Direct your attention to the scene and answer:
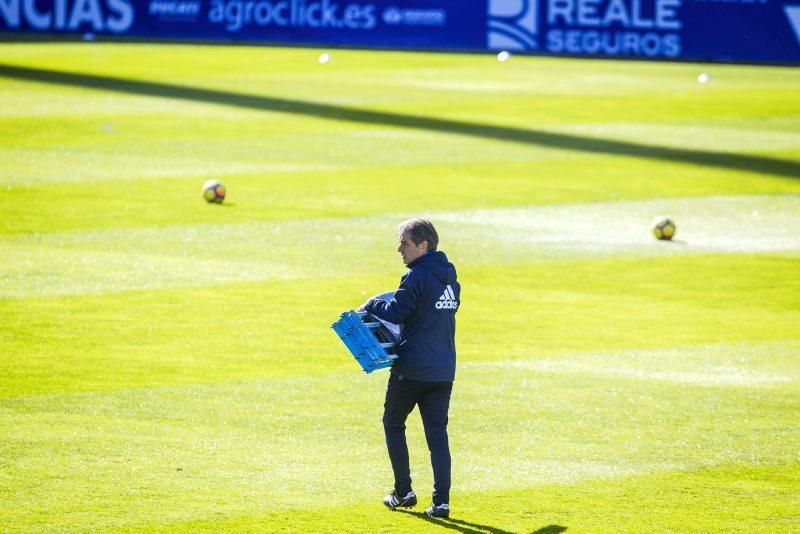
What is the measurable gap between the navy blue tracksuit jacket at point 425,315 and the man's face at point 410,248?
0.03m

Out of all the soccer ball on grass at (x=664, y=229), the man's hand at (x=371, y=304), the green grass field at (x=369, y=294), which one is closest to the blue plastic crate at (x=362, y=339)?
the man's hand at (x=371, y=304)

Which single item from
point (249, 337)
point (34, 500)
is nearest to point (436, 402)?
point (34, 500)

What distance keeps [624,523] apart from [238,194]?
12.8 m

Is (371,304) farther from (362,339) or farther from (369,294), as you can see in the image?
(369,294)

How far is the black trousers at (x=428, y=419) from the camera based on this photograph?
28.5 feet

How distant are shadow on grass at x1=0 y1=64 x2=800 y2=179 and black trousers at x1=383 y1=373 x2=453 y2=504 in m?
16.2

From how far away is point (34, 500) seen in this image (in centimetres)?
895

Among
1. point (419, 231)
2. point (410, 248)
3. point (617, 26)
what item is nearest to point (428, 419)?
point (410, 248)

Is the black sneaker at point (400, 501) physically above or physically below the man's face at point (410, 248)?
below

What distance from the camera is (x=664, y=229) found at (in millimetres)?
18375

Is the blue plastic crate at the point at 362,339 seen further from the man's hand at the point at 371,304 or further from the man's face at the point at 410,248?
the man's face at the point at 410,248

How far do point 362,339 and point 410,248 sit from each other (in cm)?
63

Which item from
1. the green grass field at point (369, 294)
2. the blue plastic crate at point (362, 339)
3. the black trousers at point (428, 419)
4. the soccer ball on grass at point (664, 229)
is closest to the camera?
the blue plastic crate at point (362, 339)

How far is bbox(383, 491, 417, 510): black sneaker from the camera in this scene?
8.88 metres
